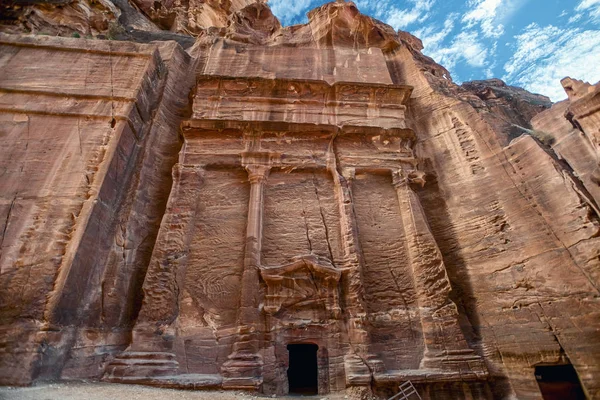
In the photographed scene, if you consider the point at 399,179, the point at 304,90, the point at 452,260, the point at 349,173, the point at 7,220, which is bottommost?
the point at 452,260

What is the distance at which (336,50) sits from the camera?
39.2 feet

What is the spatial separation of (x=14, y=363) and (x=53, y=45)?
790cm

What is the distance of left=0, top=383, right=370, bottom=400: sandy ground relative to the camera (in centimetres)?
414

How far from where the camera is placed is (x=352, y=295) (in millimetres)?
6527

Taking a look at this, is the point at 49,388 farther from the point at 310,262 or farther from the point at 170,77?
the point at 170,77

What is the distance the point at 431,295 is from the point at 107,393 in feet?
18.6

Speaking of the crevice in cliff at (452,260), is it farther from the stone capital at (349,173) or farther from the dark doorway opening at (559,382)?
the stone capital at (349,173)

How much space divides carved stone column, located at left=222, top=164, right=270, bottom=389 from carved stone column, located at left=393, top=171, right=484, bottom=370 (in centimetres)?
301

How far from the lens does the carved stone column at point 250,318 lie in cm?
539

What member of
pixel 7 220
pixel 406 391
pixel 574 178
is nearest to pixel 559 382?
pixel 406 391

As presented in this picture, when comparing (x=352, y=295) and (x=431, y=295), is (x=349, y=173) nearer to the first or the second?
(x=352, y=295)

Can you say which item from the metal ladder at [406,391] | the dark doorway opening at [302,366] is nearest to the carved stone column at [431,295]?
the metal ladder at [406,391]

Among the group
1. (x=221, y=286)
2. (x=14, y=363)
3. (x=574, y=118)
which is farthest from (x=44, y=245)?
(x=574, y=118)

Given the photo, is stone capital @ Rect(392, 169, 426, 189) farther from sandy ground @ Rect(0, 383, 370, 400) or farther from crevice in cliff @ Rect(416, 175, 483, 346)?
sandy ground @ Rect(0, 383, 370, 400)
